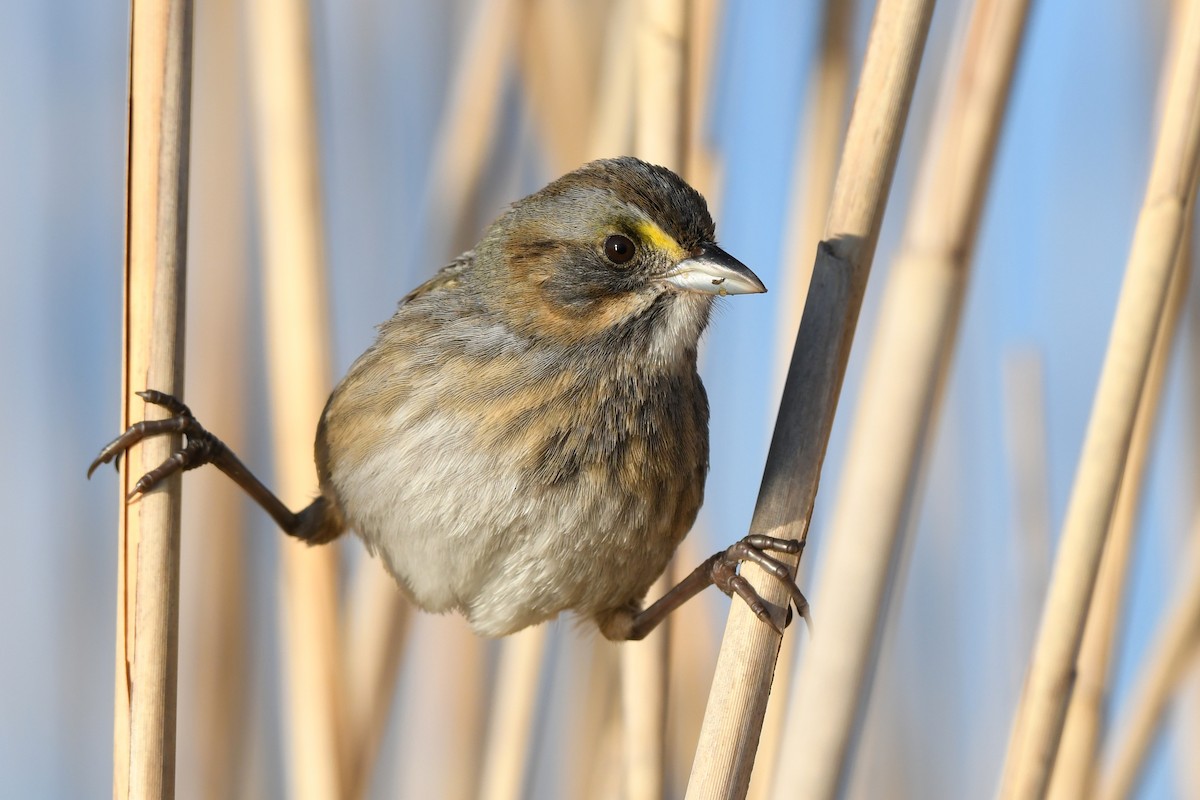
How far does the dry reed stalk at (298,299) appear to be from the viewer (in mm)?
2410

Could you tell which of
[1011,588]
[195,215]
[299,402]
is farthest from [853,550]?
[195,215]

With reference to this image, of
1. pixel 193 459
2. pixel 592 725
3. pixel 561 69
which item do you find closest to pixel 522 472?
pixel 193 459

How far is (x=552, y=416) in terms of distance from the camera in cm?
207

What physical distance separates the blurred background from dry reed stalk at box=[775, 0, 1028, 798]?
0.75m

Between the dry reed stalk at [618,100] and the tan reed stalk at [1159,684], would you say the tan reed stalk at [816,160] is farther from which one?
the tan reed stalk at [1159,684]

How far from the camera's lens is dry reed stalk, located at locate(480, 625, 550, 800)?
106 inches

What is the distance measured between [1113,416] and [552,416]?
0.86 m

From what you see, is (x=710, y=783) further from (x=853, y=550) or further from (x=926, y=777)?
(x=926, y=777)

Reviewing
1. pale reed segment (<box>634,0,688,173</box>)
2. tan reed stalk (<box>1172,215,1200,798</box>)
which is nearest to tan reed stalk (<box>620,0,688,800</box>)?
pale reed segment (<box>634,0,688,173</box>)

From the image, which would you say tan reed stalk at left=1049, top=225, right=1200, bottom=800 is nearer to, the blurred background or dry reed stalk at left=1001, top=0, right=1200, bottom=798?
the blurred background

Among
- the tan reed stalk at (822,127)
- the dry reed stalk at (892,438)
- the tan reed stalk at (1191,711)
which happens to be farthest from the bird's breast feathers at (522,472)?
the tan reed stalk at (1191,711)

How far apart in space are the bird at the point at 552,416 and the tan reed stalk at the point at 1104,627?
74cm

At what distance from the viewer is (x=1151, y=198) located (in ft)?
6.03

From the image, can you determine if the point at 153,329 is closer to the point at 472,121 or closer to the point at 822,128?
the point at 822,128
